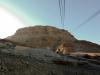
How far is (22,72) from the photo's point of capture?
45.1 ft

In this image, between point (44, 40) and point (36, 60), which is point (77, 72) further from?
point (44, 40)

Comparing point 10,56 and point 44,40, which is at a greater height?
point 44,40

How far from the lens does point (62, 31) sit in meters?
70.9

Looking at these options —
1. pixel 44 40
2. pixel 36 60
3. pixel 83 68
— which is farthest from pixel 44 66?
pixel 44 40

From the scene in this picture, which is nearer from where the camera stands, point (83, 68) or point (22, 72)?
point (22, 72)

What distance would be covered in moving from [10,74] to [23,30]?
59540 millimetres

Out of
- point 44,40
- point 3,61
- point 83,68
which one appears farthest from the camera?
point 44,40

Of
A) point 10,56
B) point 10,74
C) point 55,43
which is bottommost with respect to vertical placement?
point 10,74

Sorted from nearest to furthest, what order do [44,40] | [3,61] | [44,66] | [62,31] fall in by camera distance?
[3,61]
[44,66]
[44,40]
[62,31]

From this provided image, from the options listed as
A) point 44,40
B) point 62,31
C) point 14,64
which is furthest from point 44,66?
point 62,31

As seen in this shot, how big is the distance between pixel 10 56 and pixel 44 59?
2928mm

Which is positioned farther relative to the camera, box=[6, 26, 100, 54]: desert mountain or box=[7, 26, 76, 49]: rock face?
box=[7, 26, 76, 49]: rock face

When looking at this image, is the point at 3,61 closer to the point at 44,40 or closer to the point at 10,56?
the point at 10,56

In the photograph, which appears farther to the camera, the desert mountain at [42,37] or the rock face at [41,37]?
the rock face at [41,37]
